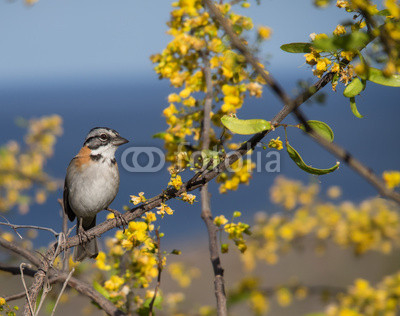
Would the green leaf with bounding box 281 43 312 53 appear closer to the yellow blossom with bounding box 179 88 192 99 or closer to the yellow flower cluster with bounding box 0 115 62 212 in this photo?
the yellow blossom with bounding box 179 88 192 99

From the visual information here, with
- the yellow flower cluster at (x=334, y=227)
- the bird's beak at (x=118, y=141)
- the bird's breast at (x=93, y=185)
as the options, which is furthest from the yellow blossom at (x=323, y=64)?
the yellow flower cluster at (x=334, y=227)

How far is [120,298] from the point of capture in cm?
296

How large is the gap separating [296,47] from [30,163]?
271 inches

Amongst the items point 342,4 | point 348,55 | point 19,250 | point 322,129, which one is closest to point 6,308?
point 19,250

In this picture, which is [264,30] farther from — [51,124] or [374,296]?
[51,124]

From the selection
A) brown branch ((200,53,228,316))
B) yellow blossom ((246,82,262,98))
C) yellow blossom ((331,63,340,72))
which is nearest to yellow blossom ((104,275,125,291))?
brown branch ((200,53,228,316))

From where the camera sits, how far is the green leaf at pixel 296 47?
1610 mm

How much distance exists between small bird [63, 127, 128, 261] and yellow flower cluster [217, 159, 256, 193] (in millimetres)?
1545

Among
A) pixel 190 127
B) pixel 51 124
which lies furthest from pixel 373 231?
pixel 51 124

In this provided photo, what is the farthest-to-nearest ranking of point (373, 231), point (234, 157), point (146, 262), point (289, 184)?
point (289, 184)
point (373, 231)
point (146, 262)
point (234, 157)

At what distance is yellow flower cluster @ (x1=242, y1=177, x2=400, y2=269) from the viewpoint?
239 inches

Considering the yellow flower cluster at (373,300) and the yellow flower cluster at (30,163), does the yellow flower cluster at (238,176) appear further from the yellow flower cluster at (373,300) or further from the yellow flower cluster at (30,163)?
the yellow flower cluster at (30,163)

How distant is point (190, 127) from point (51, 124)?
5.69m

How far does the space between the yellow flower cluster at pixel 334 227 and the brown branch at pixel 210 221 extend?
124 inches
